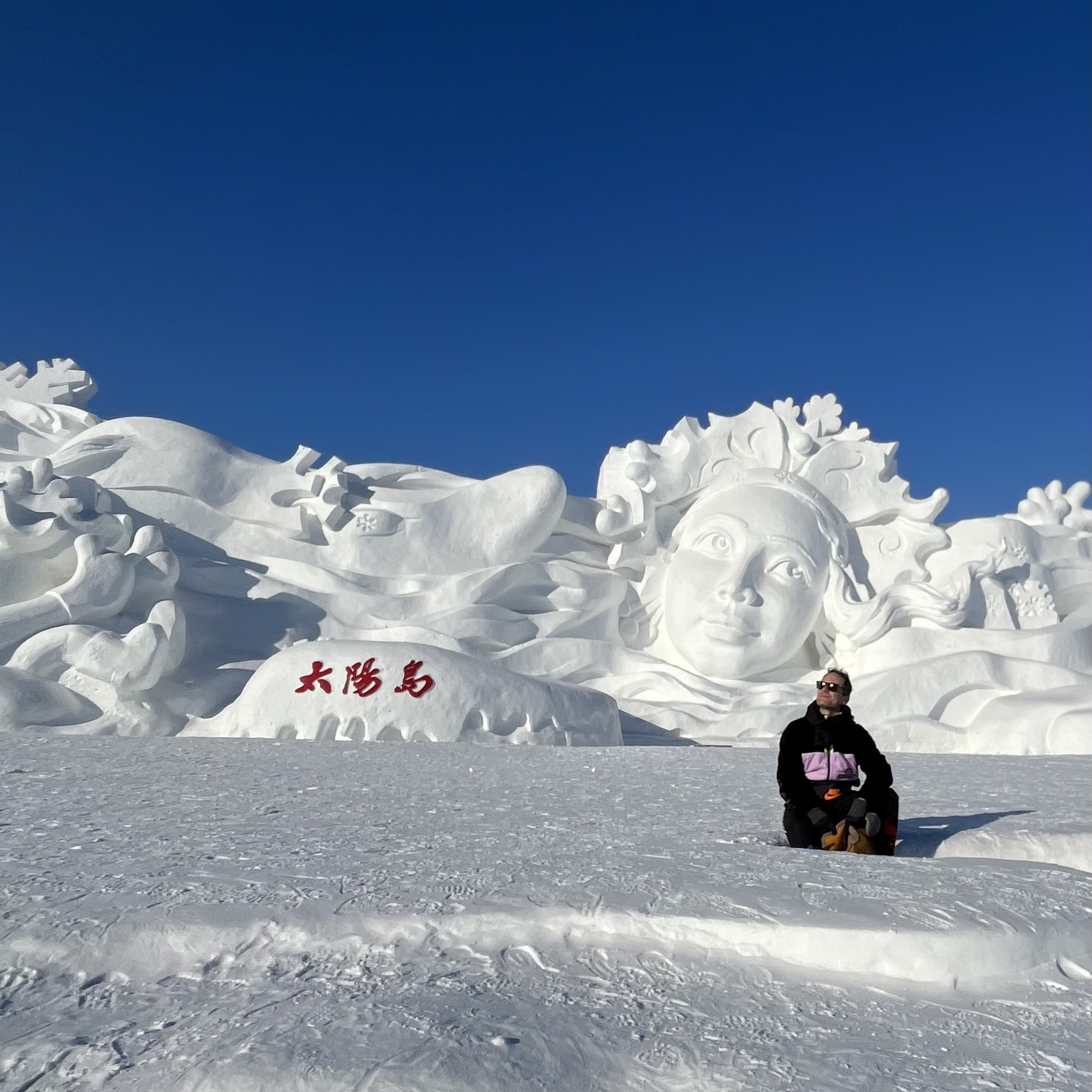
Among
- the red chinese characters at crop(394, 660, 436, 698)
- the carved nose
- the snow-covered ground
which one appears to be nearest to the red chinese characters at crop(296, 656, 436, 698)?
the red chinese characters at crop(394, 660, 436, 698)

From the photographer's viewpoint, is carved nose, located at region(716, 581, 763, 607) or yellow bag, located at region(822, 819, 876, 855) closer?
yellow bag, located at region(822, 819, 876, 855)

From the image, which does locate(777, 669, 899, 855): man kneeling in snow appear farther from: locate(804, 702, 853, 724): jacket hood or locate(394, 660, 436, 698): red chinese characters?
locate(394, 660, 436, 698): red chinese characters

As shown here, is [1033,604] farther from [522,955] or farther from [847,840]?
[522,955]

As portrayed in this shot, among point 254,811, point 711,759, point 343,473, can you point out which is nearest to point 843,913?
point 254,811

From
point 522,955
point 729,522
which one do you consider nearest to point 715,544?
point 729,522

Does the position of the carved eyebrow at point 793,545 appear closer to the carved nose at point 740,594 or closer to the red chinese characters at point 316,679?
the carved nose at point 740,594

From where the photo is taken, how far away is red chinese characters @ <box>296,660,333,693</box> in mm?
5301

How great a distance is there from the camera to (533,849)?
99.0 inches

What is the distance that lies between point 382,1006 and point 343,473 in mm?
6234

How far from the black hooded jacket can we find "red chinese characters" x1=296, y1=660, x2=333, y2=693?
9.53 ft

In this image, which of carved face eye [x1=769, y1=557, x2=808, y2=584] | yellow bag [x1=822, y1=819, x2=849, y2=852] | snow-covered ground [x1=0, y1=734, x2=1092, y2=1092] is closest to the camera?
snow-covered ground [x1=0, y1=734, x2=1092, y2=1092]

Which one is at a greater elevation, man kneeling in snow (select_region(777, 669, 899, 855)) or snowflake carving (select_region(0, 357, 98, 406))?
snowflake carving (select_region(0, 357, 98, 406))

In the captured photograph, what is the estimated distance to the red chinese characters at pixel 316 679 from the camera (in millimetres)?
5301

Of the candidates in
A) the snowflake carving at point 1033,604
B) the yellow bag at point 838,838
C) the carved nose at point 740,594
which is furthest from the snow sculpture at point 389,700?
the snowflake carving at point 1033,604
